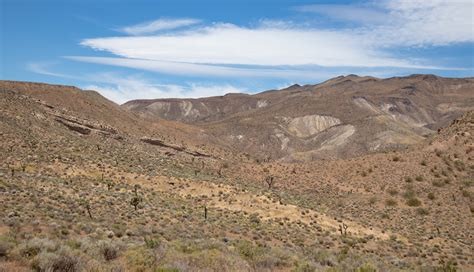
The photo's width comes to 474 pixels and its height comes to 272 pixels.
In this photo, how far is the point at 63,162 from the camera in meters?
40.2

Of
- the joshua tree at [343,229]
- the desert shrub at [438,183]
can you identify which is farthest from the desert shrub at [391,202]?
the joshua tree at [343,229]

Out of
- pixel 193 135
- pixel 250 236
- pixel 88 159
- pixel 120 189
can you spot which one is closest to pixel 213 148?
pixel 193 135

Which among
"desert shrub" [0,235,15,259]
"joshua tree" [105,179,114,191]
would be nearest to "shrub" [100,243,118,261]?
"desert shrub" [0,235,15,259]

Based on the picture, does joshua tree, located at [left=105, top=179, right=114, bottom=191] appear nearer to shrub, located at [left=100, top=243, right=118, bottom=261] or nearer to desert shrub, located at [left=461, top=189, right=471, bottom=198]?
shrub, located at [left=100, top=243, right=118, bottom=261]

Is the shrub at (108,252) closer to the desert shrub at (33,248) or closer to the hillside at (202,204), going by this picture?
the hillside at (202,204)

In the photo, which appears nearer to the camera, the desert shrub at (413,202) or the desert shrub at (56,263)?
the desert shrub at (56,263)

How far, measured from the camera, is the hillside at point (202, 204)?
15.4m

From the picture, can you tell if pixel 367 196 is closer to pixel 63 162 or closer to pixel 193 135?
pixel 63 162

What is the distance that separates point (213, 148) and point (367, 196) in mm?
39251

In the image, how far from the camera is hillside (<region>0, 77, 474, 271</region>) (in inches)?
608

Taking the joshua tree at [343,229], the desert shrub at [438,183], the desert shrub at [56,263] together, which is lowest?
the joshua tree at [343,229]

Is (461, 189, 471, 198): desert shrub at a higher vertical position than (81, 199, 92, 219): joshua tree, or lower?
lower

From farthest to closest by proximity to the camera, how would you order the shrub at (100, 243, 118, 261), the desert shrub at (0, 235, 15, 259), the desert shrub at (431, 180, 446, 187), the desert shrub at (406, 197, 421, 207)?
the desert shrub at (431, 180, 446, 187), the desert shrub at (406, 197, 421, 207), the shrub at (100, 243, 118, 261), the desert shrub at (0, 235, 15, 259)

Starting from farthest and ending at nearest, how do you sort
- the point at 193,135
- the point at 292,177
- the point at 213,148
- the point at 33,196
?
the point at 193,135
the point at 213,148
the point at 292,177
the point at 33,196
